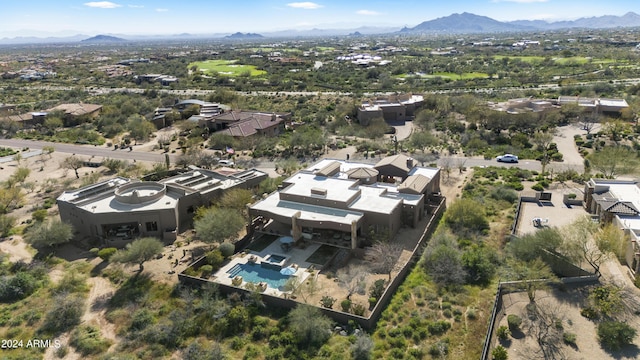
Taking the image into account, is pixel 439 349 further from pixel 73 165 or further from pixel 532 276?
pixel 73 165

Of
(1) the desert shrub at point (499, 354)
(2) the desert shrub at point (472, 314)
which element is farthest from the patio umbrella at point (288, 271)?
(1) the desert shrub at point (499, 354)

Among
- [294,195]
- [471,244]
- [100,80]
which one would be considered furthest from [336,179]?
[100,80]

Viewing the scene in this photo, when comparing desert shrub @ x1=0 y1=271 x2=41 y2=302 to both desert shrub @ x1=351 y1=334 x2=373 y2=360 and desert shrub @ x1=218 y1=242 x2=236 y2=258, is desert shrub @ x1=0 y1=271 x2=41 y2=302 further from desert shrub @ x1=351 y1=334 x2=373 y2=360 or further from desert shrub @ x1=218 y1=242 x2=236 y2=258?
desert shrub @ x1=351 y1=334 x2=373 y2=360

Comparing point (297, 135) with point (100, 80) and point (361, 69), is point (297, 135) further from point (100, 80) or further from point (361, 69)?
point (100, 80)

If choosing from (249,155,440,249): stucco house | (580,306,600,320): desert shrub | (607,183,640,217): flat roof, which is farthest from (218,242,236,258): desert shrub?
(607,183,640,217): flat roof

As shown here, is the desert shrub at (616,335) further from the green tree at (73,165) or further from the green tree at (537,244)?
the green tree at (73,165)
